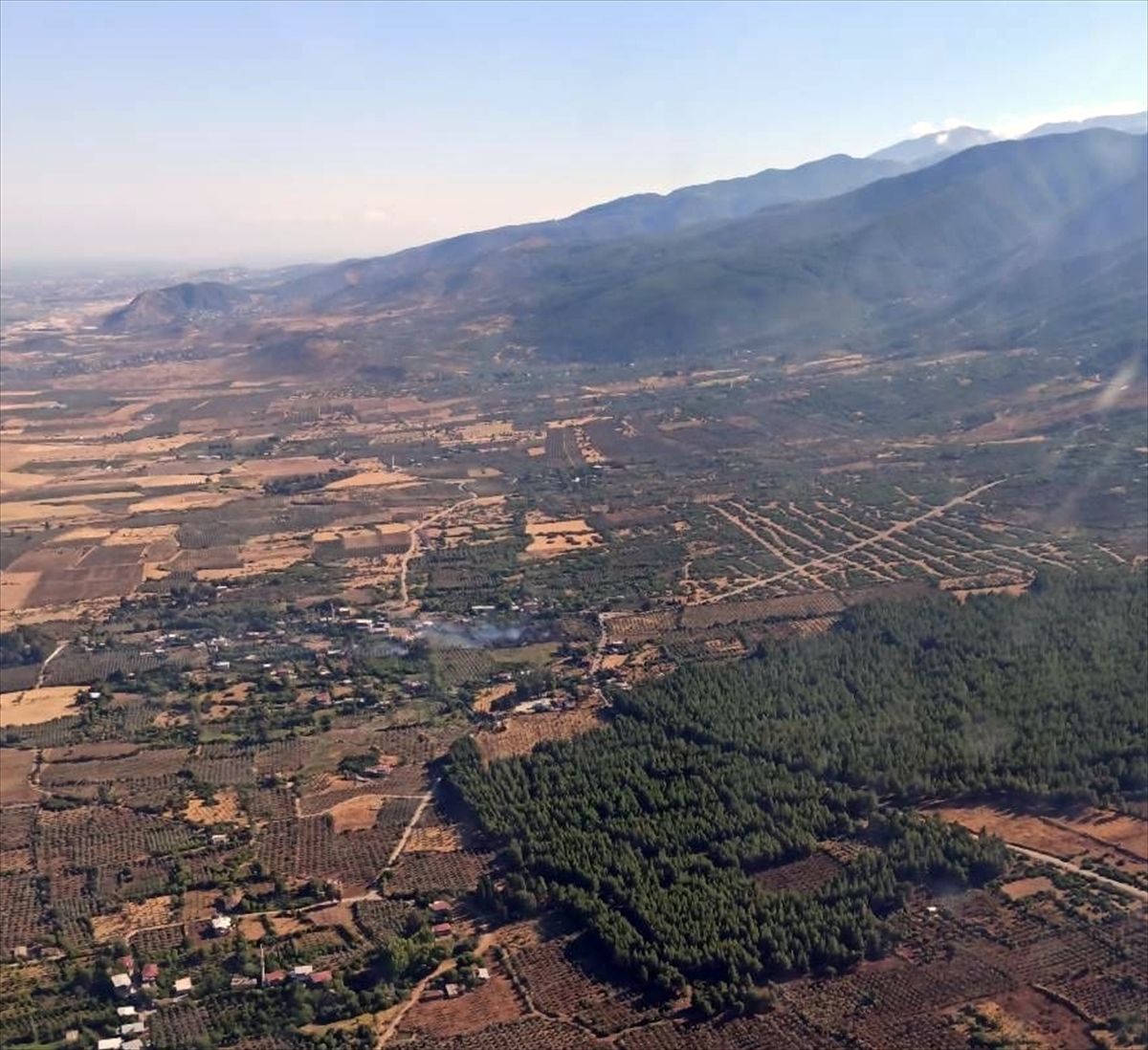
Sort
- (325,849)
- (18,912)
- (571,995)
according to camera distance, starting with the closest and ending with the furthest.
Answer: (571,995)
(18,912)
(325,849)

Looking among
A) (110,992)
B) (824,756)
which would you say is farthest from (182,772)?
(824,756)

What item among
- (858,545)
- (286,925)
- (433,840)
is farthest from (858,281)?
(286,925)

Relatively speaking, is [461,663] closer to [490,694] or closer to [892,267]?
[490,694]

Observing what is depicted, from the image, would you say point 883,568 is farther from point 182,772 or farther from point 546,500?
point 182,772

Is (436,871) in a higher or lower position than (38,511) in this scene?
lower

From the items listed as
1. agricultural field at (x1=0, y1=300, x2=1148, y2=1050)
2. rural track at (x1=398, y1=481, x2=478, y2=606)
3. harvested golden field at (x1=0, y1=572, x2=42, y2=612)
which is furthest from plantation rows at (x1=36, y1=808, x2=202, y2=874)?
harvested golden field at (x1=0, y1=572, x2=42, y2=612)

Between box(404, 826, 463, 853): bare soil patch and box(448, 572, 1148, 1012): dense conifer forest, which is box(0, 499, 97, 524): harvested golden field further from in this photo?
box(404, 826, 463, 853): bare soil patch
